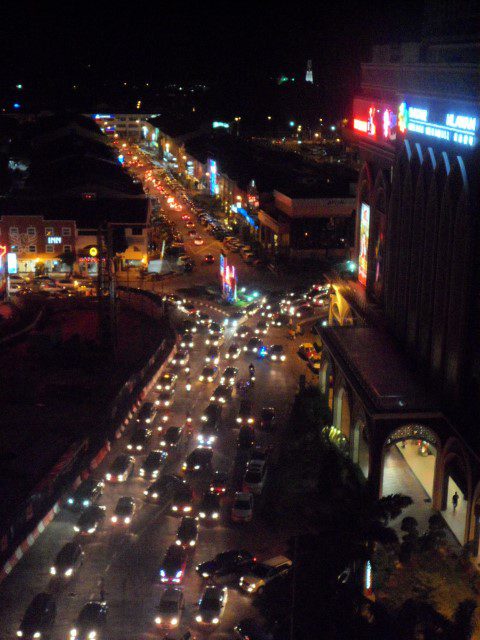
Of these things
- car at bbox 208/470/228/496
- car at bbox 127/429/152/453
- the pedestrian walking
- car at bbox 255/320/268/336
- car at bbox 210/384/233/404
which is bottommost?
car at bbox 255/320/268/336

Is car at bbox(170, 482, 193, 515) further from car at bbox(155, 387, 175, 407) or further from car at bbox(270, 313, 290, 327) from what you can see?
car at bbox(270, 313, 290, 327)

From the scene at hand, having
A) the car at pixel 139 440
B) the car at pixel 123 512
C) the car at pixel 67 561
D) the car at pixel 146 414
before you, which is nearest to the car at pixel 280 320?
the car at pixel 146 414

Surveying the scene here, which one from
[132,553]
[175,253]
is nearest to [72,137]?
[175,253]

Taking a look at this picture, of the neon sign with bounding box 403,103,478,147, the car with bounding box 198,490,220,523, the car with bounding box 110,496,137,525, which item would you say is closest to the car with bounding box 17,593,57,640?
the car with bounding box 110,496,137,525

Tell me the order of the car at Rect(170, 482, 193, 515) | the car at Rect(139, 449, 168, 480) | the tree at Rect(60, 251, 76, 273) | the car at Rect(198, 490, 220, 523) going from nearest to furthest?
the car at Rect(198, 490, 220, 523) → the car at Rect(170, 482, 193, 515) → the car at Rect(139, 449, 168, 480) → the tree at Rect(60, 251, 76, 273)

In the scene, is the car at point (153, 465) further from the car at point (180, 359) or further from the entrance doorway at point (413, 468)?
the car at point (180, 359)

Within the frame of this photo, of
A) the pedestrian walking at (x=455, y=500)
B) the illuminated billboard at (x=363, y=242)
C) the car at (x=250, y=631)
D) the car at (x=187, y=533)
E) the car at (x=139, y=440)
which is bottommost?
the car at (x=139, y=440)

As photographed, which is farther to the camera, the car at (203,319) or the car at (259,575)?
the car at (203,319)
